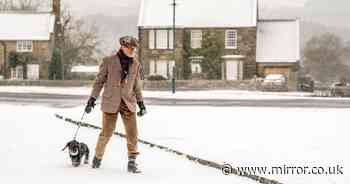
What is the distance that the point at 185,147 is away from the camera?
1155 cm

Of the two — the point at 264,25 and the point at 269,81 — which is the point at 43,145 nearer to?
the point at 269,81

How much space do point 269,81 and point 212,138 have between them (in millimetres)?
34197

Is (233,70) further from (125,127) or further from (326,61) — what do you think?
(125,127)

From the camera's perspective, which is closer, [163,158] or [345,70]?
[163,158]

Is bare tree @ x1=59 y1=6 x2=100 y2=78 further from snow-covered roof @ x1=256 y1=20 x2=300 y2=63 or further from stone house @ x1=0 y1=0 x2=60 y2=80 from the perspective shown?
snow-covered roof @ x1=256 y1=20 x2=300 y2=63

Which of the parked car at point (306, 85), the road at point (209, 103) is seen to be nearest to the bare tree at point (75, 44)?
the parked car at point (306, 85)

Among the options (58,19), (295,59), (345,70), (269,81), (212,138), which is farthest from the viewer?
(345,70)

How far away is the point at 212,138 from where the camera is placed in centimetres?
1295

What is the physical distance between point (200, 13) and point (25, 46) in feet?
58.4

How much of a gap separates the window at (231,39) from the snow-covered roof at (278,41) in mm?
2150

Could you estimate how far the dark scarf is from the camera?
893cm

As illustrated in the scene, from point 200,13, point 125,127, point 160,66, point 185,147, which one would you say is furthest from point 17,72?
point 125,127

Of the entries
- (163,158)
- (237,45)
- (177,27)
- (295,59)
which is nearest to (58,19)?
(177,27)

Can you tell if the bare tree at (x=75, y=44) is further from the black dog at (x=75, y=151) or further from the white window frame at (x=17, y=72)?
the black dog at (x=75, y=151)
